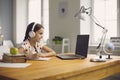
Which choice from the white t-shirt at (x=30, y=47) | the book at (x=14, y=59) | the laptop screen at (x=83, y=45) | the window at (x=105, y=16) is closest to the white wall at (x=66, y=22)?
the window at (x=105, y=16)

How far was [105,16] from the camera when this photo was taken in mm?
3664

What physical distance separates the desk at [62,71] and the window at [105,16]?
1466 millimetres

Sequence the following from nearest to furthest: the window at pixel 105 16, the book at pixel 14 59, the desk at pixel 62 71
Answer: the desk at pixel 62 71
the book at pixel 14 59
the window at pixel 105 16

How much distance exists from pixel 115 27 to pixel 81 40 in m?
1.33

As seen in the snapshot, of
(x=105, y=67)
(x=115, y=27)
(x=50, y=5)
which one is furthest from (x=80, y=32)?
(x=105, y=67)

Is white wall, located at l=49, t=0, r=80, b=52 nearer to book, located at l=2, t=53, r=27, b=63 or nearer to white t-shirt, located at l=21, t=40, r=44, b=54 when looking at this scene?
white t-shirt, located at l=21, t=40, r=44, b=54

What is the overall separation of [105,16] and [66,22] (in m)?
0.71

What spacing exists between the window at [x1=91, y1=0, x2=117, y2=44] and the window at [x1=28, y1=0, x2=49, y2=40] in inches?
55.7

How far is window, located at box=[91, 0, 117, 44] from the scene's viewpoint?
3.53 metres

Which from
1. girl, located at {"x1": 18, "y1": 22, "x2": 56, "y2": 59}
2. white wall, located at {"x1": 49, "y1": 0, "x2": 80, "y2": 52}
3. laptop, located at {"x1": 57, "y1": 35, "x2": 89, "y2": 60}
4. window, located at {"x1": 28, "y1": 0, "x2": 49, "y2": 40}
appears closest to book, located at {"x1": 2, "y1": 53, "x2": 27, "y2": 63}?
laptop, located at {"x1": 57, "y1": 35, "x2": 89, "y2": 60}

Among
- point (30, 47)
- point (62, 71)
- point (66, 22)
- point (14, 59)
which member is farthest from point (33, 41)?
point (62, 71)

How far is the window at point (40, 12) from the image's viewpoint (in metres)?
4.89

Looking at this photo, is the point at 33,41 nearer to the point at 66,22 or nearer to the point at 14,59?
the point at 14,59

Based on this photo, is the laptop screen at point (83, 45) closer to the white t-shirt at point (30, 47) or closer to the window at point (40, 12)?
the white t-shirt at point (30, 47)
